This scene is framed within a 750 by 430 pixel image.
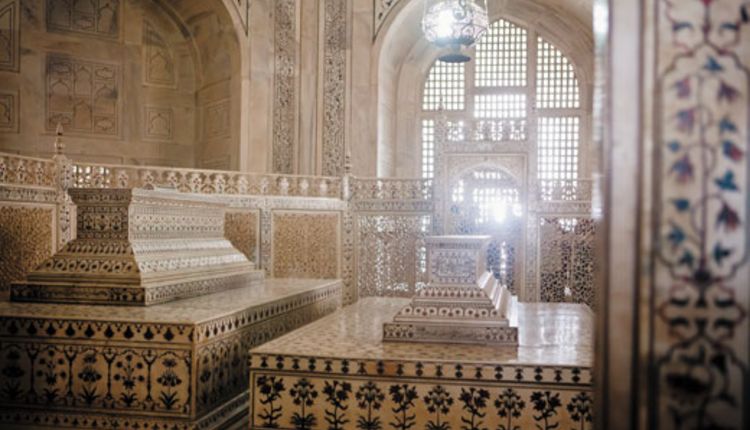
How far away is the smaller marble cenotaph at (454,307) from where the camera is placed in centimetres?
309

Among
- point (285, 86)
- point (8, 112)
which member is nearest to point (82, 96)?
point (8, 112)

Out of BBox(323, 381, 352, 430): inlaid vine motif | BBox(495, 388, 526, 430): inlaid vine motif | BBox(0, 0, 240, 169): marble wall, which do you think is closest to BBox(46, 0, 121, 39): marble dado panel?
BBox(0, 0, 240, 169): marble wall

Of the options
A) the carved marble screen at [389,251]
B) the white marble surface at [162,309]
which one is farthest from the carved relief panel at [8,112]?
the white marble surface at [162,309]

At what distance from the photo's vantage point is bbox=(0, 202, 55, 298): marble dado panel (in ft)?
17.0

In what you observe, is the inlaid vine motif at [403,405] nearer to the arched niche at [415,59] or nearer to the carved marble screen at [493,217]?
the carved marble screen at [493,217]

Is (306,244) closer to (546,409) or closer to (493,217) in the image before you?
(493,217)

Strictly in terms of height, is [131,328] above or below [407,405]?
above

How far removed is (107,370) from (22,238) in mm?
2841

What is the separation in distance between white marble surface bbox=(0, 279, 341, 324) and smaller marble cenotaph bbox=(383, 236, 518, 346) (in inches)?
35.8

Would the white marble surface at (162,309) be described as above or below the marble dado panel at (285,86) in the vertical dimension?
below

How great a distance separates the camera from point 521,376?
8.49 feet

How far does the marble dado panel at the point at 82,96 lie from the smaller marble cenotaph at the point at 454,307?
6.82 meters

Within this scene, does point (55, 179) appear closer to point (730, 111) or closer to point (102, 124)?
point (102, 124)

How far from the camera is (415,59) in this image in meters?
10.8
